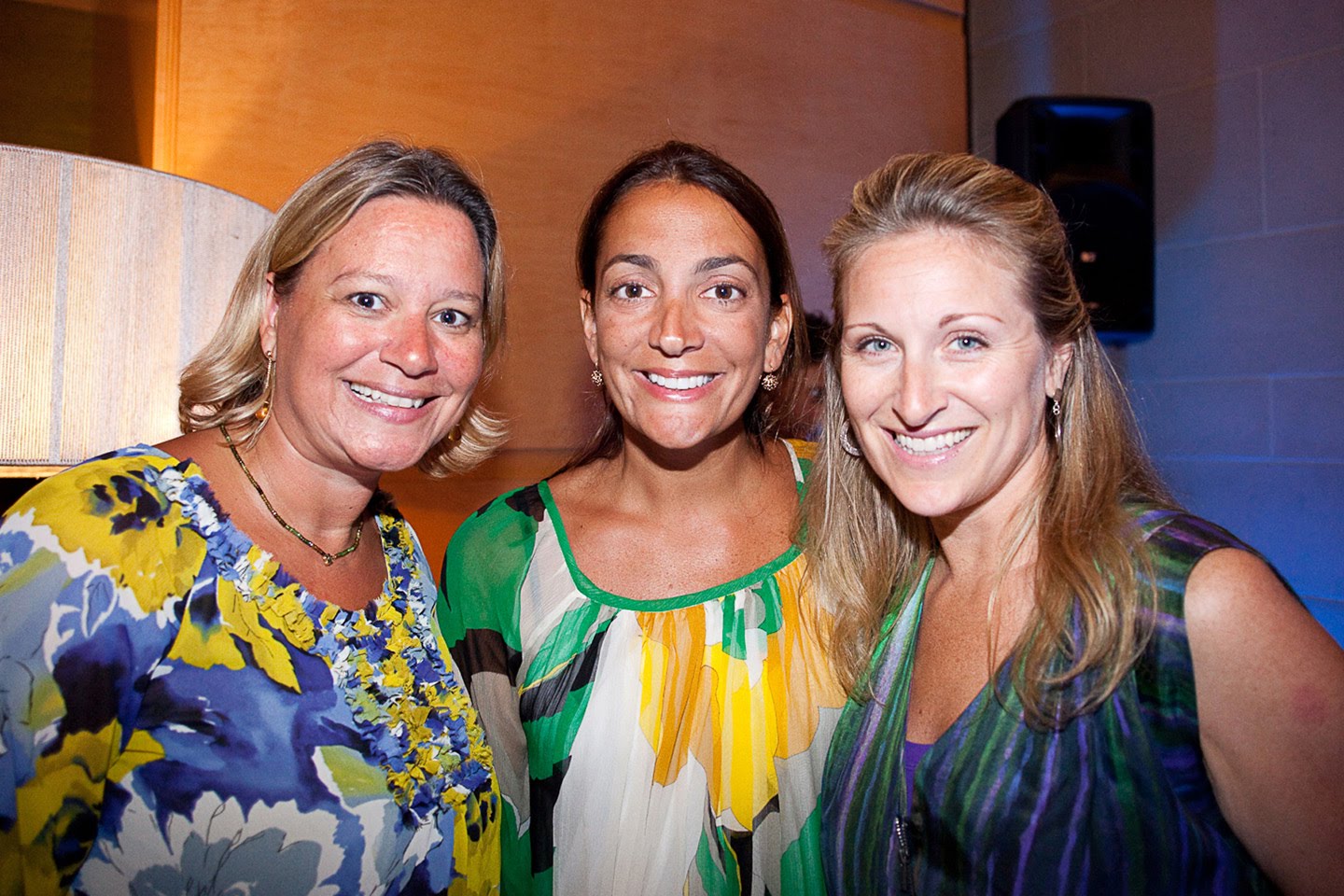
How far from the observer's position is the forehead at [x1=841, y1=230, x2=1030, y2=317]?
48.7 inches

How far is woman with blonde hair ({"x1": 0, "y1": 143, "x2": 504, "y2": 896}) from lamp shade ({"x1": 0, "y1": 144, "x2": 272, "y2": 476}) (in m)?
0.07

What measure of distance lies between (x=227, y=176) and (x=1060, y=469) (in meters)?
2.37

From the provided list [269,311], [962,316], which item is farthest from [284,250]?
[962,316]

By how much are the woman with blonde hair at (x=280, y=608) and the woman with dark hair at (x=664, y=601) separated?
122 mm

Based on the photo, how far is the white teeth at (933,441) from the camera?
4.17 ft

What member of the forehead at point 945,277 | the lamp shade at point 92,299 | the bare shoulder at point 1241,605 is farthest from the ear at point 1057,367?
the lamp shade at point 92,299

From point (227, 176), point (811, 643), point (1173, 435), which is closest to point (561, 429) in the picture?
point (227, 176)

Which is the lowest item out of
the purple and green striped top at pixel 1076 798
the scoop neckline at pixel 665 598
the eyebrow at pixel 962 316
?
the purple and green striped top at pixel 1076 798

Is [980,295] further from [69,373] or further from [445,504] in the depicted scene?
[445,504]

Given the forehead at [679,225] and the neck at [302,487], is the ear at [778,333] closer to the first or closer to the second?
the forehead at [679,225]

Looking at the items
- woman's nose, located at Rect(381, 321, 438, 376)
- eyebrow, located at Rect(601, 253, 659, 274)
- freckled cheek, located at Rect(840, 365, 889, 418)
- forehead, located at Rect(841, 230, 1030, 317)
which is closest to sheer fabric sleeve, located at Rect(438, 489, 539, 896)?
woman's nose, located at Rect(381, 321, 438, 376)

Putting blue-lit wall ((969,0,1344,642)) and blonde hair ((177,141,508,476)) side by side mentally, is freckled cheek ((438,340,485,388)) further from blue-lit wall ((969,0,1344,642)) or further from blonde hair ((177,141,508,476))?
blue-lit wall ((969,0,1344,642))

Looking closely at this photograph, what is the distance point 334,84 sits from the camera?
2.72 m

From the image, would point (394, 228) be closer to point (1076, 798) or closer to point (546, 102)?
point (1076, 798)
